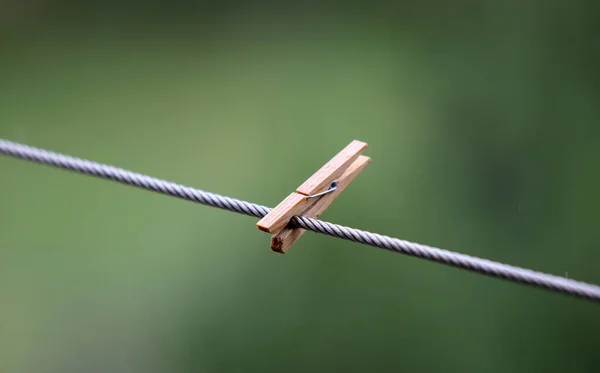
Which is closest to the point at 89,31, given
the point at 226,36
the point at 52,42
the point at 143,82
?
the point at 52,42

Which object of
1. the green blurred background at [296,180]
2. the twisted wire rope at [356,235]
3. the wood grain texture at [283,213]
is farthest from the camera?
the green blurred background at [296,180]

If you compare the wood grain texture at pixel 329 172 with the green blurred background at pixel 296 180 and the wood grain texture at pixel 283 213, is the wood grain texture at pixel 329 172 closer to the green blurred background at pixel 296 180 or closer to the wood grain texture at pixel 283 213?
the wood grain texture at pixel 283 213

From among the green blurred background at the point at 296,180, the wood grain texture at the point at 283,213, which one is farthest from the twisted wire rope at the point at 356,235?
the green blurred background at the point at 296,180

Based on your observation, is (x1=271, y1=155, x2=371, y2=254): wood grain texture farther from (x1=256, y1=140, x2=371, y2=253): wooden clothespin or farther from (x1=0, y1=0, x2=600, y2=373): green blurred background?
(x1=0, y1=0, x2=600, y2=373): green blurred background

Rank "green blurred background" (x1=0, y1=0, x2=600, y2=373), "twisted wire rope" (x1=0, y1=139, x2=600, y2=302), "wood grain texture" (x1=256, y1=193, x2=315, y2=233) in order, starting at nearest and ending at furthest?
"twisted wire rope" (x1=0, y1=139, x2=600, y2=302) < "wood grain texture" (x1=256, y1=193, x2=315, y2=233) < "green blurred background" (x1=0, y1=0, x2=600, y2=373)

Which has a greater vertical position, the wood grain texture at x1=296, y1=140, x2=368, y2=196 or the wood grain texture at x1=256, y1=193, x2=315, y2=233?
the wood grain texture at x1=296, y1=140, x2=368, y2=196

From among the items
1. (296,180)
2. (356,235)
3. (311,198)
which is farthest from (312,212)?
(296,180)

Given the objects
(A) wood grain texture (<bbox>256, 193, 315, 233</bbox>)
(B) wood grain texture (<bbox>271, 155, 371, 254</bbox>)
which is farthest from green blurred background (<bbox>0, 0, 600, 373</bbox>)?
(A) wood grain texture (<bbox>256, 193, 315, 233</bbox>)
